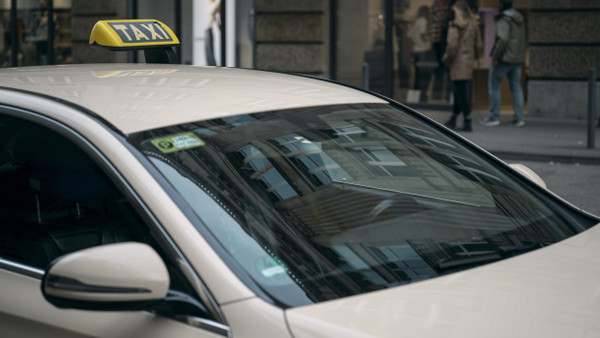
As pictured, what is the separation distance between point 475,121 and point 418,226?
40.5 feet

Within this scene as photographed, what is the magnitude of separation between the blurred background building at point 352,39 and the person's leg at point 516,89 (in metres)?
0.78

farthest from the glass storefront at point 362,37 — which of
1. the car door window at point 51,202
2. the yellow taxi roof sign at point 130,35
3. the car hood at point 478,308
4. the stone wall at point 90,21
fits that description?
the car hood at point 478,308

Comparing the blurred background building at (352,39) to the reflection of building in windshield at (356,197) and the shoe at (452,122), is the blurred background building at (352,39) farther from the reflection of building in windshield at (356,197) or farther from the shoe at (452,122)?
the reflection of building in windshield at (356,197)

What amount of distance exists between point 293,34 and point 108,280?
1499 centimetres

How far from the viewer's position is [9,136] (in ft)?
9.37

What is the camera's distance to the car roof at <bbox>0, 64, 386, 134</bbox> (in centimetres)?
253

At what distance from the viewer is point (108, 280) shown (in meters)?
2.00

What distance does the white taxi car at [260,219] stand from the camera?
6.68 ft

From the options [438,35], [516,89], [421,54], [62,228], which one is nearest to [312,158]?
[62,228]

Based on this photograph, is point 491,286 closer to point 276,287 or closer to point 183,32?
point 276,287

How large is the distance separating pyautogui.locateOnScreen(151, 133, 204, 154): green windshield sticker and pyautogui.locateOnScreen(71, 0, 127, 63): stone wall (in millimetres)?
15750

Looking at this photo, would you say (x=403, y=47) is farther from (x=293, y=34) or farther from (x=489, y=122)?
(x=489, y=122)

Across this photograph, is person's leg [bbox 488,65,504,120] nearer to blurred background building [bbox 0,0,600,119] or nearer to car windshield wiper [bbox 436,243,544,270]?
blurred background building [bbox 0,0,600,119]

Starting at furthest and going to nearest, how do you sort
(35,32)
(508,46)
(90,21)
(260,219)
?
1. (35,32)
2. (90,21)
3. (508,46)
4. (260,219)
